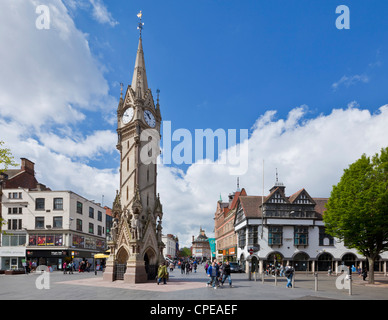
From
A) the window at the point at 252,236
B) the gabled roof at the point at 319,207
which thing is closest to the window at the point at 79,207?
the window at the point at 252,236

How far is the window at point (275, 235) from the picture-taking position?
163ft

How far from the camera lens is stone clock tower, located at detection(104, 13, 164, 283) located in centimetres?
2526

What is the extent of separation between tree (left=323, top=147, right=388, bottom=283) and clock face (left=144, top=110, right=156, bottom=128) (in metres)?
18.7

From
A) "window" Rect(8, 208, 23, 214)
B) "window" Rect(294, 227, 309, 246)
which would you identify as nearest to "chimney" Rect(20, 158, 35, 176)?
"window" Rect(8, 208, 23, 214)

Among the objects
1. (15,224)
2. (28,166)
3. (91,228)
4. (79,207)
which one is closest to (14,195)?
(15,224)

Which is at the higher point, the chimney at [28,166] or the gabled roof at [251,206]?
the chimney at [28,166]

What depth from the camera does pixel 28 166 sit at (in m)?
60.2

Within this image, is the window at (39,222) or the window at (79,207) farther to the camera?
the window at (79,207)

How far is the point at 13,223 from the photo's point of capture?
2116 inches

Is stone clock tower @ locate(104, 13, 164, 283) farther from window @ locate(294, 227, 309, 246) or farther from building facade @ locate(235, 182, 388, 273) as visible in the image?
window @ locate(294, 227, 309, 246)

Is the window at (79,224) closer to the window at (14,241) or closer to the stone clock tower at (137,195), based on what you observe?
the window at (14,241)

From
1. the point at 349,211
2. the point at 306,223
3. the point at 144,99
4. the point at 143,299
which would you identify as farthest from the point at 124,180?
the point at 306,223

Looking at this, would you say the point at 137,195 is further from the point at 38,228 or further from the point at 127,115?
the point at 38,228

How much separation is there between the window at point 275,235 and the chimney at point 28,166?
140ft
